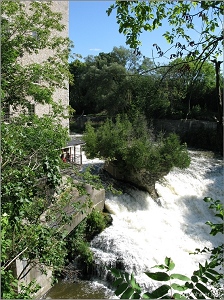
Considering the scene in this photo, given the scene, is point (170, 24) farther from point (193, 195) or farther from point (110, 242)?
point (193, 195)

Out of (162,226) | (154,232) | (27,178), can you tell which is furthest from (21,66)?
(162,226)

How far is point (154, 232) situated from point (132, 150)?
143 inches

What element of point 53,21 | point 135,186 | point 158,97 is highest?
point 53,21

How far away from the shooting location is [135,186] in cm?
1394

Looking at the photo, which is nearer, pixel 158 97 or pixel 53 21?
pixel 158 97

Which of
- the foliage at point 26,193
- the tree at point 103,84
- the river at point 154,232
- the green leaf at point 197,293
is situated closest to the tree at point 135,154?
the river at point 154,232

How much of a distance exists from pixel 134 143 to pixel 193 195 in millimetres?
3578

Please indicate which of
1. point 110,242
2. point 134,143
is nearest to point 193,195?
point 134,143

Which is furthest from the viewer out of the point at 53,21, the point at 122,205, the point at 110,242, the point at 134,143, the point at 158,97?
the point at 134,143

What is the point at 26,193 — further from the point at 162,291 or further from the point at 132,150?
the point at 132,150

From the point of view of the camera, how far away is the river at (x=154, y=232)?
28.1 feet

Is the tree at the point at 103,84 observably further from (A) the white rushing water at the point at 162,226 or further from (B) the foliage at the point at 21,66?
(B) the foliage at the point at 21,66

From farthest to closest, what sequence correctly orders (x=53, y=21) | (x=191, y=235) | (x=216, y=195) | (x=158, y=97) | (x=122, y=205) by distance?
1. (x=216, y=195)
2. (x=122, y=205)
3. (x=191, y=235)
4. (x=53, y=21)
5. (x=158, y=97)

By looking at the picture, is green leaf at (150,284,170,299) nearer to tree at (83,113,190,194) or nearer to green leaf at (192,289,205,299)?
green leaf at (192,289,205,299)
